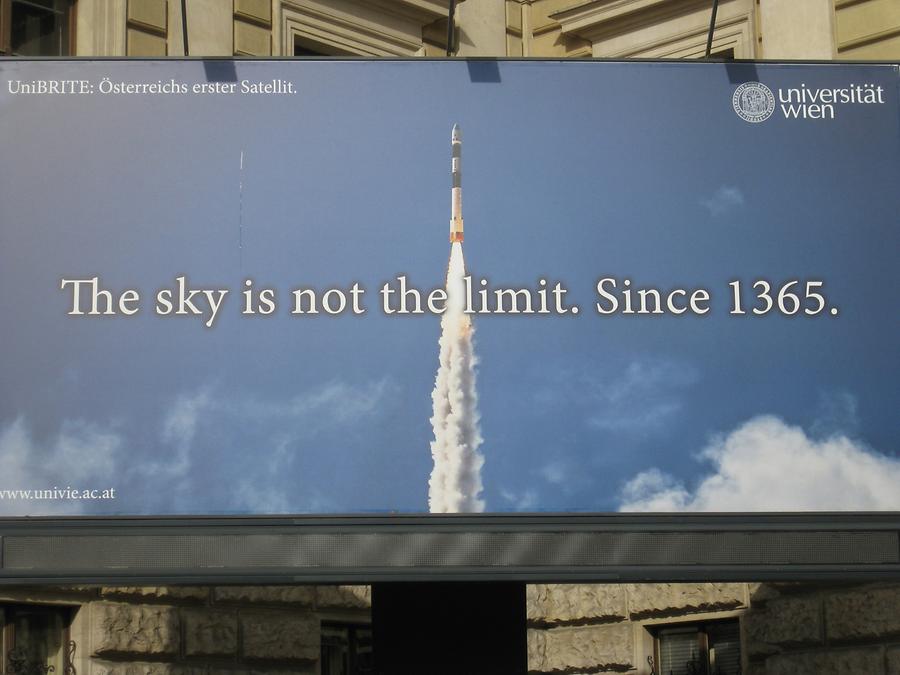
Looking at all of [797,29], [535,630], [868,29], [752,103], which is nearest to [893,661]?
[535,630]

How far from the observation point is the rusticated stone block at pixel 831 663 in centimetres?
1070

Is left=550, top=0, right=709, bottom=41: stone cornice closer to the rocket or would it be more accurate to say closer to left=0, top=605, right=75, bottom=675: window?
the rocket

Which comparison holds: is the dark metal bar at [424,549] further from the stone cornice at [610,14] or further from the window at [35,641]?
the stone cornice at [610,14]

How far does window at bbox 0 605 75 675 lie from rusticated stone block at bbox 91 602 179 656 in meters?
0.18

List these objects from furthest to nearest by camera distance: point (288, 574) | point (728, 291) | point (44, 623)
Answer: point (44, 623) → point (728, 291) → point (288, 574)

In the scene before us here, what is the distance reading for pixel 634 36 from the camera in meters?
14.2

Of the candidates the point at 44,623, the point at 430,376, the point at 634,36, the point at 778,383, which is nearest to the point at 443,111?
the point at 430,376

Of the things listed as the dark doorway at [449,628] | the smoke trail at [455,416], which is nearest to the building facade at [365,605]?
the smoke trail at [455,416]

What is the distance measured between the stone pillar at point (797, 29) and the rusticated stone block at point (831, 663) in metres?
4.22

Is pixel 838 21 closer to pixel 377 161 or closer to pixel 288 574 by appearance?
pixel 377 161

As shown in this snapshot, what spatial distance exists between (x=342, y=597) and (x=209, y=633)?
97 cm

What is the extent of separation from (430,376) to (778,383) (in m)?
1.69

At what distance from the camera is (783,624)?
36.9 feet

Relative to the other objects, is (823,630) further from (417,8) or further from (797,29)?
(417,8)
